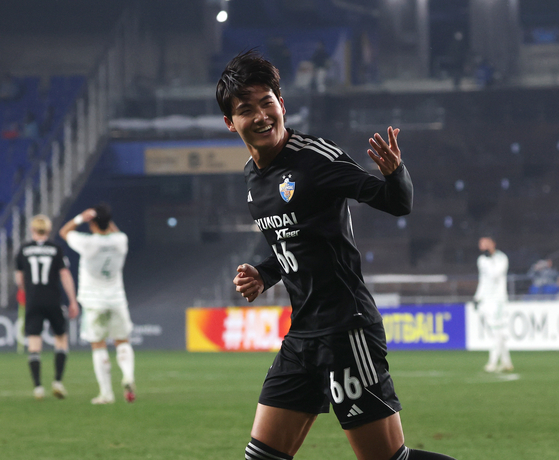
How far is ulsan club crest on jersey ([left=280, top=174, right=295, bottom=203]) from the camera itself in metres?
3.36

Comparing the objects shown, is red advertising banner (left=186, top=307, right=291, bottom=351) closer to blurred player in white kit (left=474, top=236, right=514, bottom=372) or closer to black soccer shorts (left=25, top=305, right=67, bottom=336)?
blurred player in white kit (left=474, top=236, right=514, bottom=372)

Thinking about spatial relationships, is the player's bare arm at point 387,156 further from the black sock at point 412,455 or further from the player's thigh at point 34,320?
the player's thigh at point 34,320

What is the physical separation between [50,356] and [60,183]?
872 centimetres

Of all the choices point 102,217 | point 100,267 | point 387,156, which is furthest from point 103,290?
point 387,156

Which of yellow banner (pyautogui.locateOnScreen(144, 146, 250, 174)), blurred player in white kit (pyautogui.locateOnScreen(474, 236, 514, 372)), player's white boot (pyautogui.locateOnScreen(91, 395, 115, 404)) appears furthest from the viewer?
yellow banner (pyautogui.locateOnScreen(144, 146, 250, 174))

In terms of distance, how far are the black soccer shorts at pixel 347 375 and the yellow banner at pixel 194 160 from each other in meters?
25.9

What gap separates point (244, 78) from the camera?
336cm

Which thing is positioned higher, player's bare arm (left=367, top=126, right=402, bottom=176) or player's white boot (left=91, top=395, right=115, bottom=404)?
player's bare arm (left=367, top=126, right=402, bottom=176)

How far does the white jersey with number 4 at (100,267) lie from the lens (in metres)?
9.84

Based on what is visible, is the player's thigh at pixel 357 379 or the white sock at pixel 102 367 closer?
the player's thigh at pixel 357 379

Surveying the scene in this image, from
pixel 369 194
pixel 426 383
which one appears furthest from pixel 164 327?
pixel 369 194

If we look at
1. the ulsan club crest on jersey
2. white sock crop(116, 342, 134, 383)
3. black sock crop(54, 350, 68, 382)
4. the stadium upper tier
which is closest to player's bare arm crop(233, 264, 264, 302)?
the ulsan club crest on jersey

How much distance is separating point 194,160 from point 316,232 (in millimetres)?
Result: 26584

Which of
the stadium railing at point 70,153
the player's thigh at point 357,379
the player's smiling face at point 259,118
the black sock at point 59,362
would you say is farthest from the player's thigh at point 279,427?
the stadium railing at point 70,153
